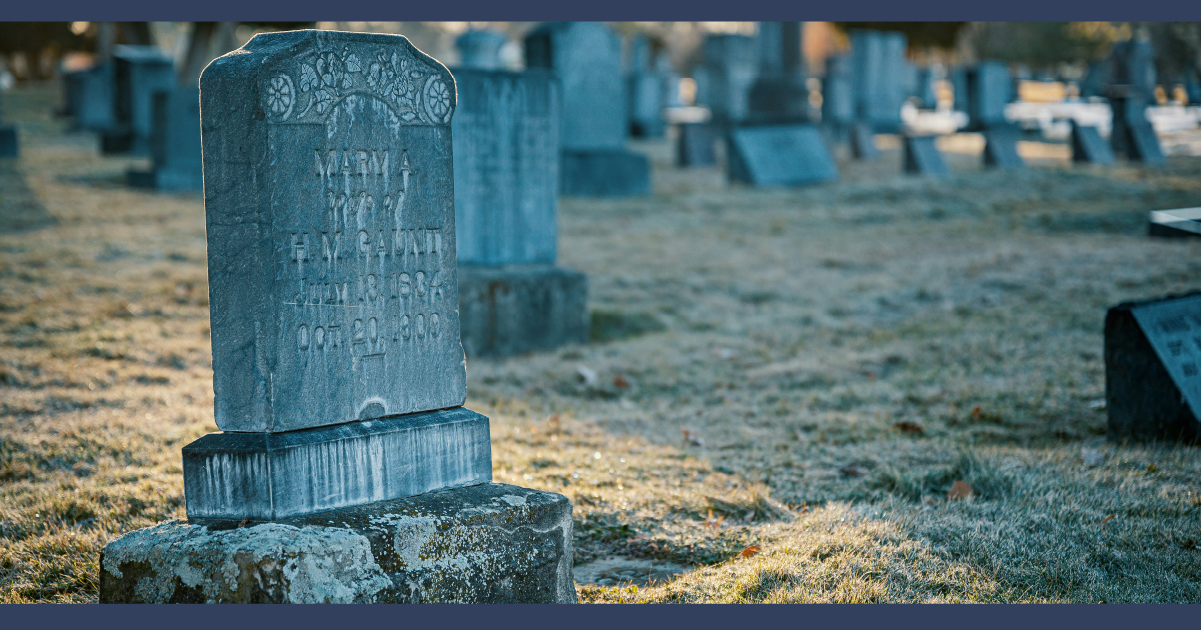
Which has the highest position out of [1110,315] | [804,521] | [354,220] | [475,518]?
[354,220]

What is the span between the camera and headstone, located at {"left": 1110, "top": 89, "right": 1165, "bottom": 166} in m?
16.6

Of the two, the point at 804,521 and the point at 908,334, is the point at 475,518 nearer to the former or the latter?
the point at 804,521

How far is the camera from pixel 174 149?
46.1 feet

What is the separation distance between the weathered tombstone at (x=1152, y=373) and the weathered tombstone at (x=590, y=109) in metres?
9.65

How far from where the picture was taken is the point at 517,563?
10.2 feet

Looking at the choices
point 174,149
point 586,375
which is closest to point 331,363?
point 586,375

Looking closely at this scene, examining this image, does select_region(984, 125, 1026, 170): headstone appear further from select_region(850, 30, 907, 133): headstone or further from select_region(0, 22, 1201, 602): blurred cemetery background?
select_region(850, 30, 907, 133): headstone

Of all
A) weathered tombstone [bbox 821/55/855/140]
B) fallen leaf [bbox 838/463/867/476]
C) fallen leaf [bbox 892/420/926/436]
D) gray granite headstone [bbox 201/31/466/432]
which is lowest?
fallen leaf [bbox 838/463/867/476]

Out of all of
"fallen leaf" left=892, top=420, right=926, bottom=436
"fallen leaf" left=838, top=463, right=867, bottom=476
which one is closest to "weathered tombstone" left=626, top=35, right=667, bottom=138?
"fallen leaf" left=892, top=420, right=926, bottom=436

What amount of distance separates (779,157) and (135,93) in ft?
39.1

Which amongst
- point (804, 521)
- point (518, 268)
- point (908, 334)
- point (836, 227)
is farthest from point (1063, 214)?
point (804, 521)

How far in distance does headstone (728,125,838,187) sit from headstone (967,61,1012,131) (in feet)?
26.8

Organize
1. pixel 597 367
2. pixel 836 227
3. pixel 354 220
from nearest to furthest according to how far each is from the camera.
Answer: pixel 354 220, pixel 597 367, pixel 836 227

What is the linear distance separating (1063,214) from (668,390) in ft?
25.2
